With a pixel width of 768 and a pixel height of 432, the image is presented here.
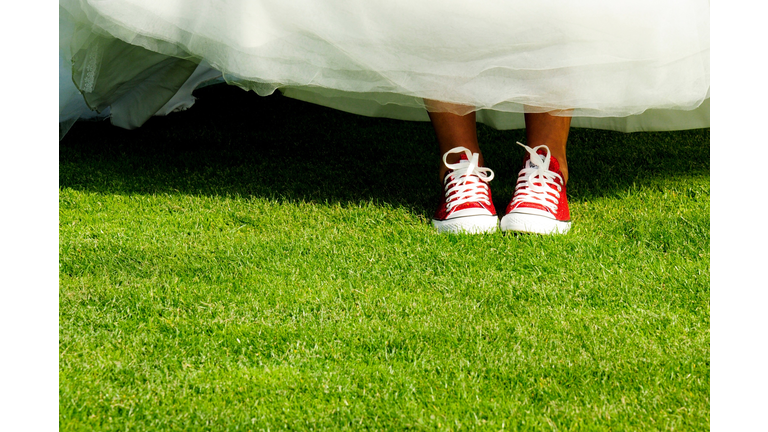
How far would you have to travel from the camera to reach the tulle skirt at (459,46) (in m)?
1.44

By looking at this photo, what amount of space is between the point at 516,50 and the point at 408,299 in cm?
57

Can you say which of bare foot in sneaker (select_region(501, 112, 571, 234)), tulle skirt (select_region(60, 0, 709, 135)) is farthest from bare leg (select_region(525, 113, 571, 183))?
tulle skirt (select_region(60, 0, 709, 135))

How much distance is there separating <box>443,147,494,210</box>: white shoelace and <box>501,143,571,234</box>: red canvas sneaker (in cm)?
8

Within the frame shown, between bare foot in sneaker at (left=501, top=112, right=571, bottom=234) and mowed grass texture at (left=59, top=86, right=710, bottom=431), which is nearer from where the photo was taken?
mowed grass texture at (left=59, top=86, right=710, bottom=431)

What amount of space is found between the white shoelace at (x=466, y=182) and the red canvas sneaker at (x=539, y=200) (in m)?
0.08

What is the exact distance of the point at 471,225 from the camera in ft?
5.22

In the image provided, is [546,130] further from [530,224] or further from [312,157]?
[312,157]

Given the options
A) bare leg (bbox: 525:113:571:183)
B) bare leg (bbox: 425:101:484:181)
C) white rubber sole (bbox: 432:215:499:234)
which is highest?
bare leg (bbox: 525:113:571:183)

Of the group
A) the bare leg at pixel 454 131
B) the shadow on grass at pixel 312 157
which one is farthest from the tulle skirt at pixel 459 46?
the shadow on grass at pixel 312 157

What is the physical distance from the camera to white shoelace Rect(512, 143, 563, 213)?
5.33 ft

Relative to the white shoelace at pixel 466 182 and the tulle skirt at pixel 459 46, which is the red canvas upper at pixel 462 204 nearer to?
the white shoelace at pixel 466 182

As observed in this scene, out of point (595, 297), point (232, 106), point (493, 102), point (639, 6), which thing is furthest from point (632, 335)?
point (232, 106)

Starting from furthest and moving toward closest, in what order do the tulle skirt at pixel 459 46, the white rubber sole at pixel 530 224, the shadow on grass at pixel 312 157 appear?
the shadow on grass at pixel 312 157
the white rubber sole at pixel 530 224
the tulle skirt at pixel 459 46

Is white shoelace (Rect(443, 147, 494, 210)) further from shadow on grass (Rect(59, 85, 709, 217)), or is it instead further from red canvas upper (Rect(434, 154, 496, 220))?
shadow on grass (Rect(59, 85, 709, 217))
